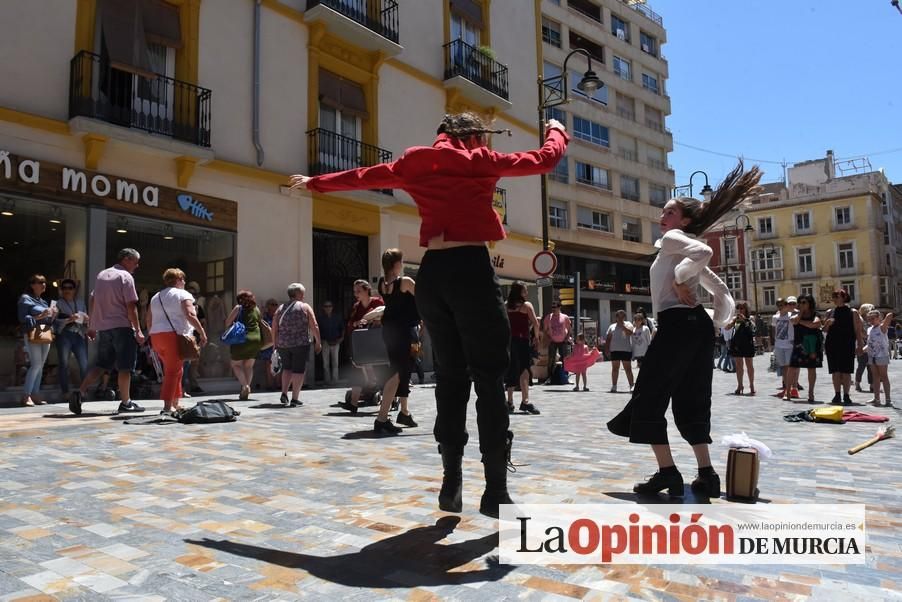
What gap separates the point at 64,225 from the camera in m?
10.8

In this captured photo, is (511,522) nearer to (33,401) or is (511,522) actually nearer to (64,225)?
(33,401)

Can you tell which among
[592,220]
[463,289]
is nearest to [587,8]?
[592,220]

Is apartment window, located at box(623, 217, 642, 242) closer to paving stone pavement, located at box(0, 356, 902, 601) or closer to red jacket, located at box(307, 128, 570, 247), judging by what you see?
paving stone pavement, located at box(0, 356, 902, 601)

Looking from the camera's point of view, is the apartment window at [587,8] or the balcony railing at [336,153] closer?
the balcony railing at [336,153]

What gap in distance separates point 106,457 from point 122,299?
3197mm

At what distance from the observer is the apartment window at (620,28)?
3791cm

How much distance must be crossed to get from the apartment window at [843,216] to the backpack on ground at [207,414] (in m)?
65.0

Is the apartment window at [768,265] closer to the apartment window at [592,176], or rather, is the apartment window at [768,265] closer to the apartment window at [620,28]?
the apartment window at [620,28]

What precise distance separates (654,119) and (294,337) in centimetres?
3665

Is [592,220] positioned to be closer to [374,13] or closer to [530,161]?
[374,13]

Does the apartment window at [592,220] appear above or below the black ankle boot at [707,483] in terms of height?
above

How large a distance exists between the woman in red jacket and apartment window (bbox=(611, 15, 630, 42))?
38800mm

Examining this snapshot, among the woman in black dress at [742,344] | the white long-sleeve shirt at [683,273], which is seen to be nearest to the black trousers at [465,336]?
the white long-sleeve shirt at [683,273]

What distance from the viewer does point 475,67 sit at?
2039 cm
